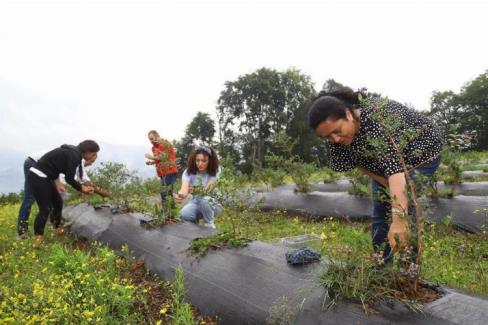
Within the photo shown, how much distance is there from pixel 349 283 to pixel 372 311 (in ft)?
0.71

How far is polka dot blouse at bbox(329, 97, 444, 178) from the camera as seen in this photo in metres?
2.41

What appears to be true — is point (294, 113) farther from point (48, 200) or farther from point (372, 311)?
point (372, 311)

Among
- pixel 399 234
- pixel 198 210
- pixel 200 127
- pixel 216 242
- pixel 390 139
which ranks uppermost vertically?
pixel 200 127

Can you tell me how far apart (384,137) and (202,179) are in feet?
10.5

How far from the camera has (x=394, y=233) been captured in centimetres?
237

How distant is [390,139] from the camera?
7.92 ft

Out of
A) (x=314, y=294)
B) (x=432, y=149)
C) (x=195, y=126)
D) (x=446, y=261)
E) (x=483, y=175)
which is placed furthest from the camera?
(x=195, y=126)

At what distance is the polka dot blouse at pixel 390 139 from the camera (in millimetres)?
2414

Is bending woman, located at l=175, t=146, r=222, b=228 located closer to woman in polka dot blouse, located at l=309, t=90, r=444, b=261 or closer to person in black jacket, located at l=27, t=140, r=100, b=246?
person in black jacket, located at l=27, t=140, r=100, b=246

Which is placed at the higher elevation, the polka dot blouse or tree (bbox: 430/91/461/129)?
tree (bbox: 430/91/461/129)

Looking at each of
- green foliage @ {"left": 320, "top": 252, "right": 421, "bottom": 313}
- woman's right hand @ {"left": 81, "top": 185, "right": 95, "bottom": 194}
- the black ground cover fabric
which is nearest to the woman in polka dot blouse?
green foliage @ {"left": 320, "top": 252, "right": 421, "bottom": 313}

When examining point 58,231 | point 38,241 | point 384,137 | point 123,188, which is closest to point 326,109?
point 384,137

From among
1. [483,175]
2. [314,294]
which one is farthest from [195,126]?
[314,294]

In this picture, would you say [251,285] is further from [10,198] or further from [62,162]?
[10,198]
